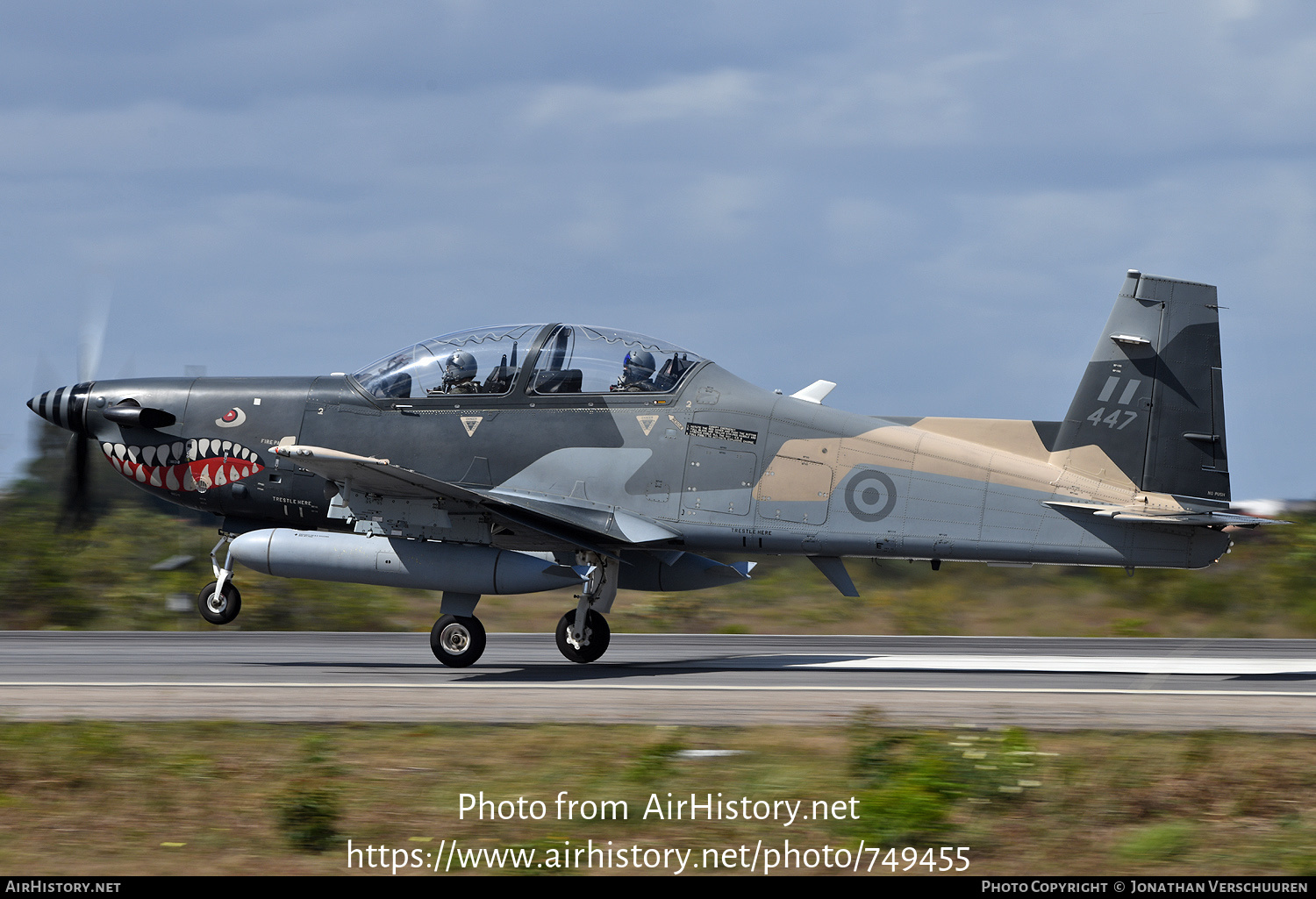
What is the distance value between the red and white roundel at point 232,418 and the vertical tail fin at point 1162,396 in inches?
356

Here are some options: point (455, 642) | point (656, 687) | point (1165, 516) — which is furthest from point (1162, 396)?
point (455, 642)

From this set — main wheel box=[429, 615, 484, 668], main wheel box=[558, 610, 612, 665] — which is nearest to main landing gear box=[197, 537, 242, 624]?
main wheel box=[429, 615, 484, 668]

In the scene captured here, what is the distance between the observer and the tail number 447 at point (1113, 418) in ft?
37.3

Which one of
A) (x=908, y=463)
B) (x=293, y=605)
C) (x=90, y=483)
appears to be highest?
(x=908, y=463)

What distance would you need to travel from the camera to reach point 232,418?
13.3 meters

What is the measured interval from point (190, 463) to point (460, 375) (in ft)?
11.2

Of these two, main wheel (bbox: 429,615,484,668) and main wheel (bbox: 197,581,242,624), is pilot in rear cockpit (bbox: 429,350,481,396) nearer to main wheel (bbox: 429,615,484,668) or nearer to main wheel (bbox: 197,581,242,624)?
main wheel (bbox: 429,615,484,668)

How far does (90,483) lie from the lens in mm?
14797

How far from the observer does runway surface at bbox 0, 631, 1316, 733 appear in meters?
9.05

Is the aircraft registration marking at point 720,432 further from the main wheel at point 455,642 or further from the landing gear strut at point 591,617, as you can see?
the main wheel at point 455,642

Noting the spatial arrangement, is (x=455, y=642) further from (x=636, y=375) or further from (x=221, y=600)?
(x=636, y=375)
